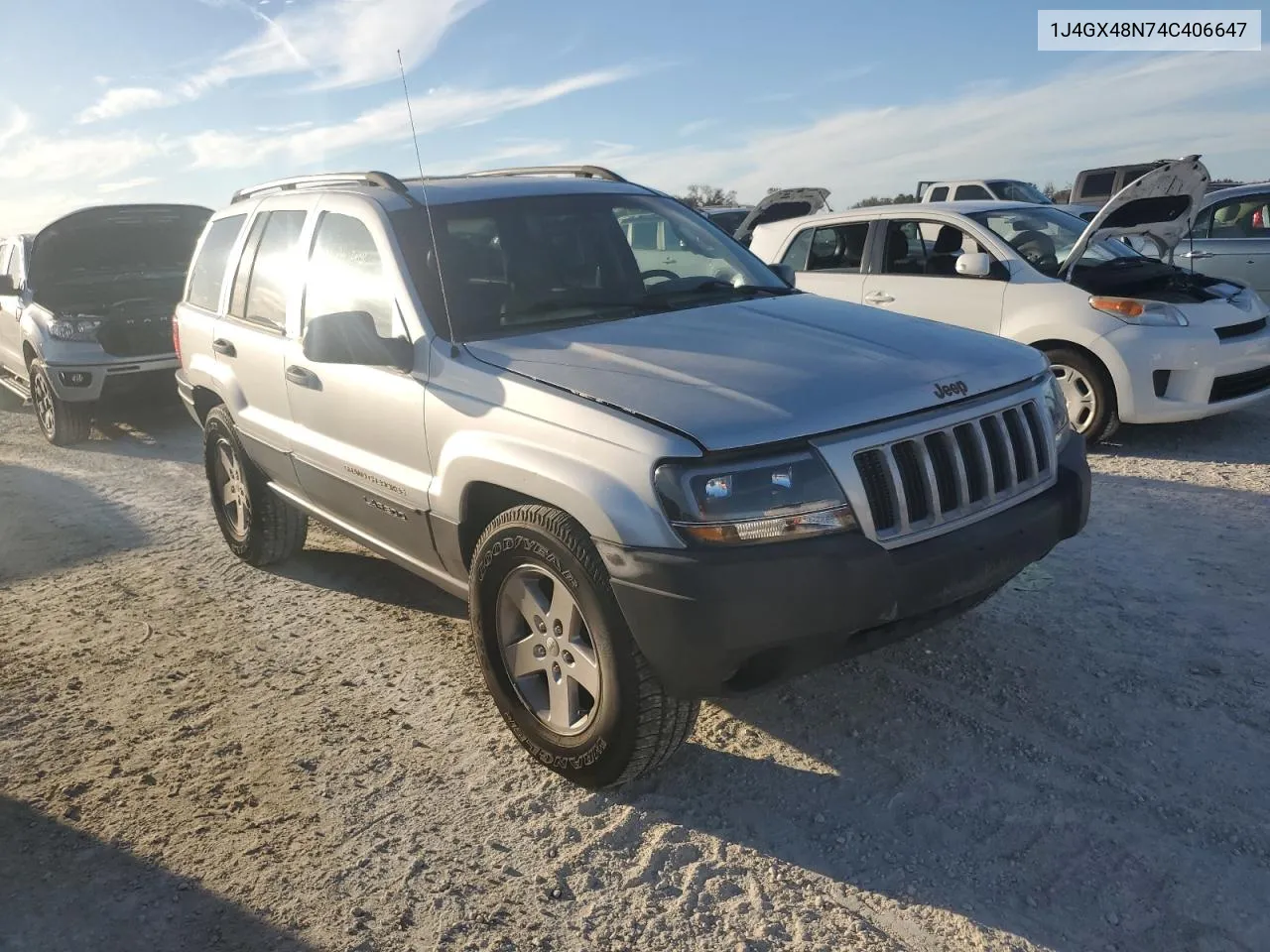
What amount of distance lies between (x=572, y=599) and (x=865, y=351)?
48.7 inches

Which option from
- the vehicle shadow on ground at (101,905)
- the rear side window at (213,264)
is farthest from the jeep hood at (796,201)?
the vehicle shadow on ground at (101,905)

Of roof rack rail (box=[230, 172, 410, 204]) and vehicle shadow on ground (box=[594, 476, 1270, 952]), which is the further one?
roof rack rail (box=[230, 172, 410, 204])

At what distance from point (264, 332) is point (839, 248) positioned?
16.2 feet

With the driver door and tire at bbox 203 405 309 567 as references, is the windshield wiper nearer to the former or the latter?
tire at bbox 203 405 309 567

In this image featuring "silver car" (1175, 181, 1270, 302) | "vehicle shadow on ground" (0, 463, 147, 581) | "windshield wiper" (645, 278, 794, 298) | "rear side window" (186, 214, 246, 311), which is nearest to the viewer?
"windshield wiper" (645, 278, 794, 298)

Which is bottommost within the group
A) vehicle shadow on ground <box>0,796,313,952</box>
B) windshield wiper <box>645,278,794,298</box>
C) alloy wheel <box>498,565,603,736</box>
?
vehicle shadow on ground <box>0,796,313,952</box>

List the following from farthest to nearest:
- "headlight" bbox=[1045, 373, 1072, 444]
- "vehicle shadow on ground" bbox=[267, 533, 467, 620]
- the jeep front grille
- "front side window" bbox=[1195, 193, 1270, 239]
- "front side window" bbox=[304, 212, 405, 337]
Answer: "front side window" bbox=[1195, 193, 1270, 239]
"vehicle shadow on ground" bbox=[267, 533, 467, 620]
"front side window" bbox=[304, 212, 405, 337]
"headlight" bbox=[1045, 373, 1072, 444]
the jeep front grille

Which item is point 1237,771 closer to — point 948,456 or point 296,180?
point 948,456

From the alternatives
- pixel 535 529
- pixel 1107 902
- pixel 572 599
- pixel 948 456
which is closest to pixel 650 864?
pixel 572 599

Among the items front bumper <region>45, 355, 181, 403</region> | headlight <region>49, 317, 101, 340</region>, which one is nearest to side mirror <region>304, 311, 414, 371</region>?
front bumper <region>45, 355, 181, 403</region>

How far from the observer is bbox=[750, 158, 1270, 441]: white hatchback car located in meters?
6.34

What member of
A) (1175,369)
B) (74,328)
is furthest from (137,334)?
(1175,369)

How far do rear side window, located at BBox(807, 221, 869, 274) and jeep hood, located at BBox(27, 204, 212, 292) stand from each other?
6.51m

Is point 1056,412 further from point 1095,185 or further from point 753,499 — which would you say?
point 1095,185
